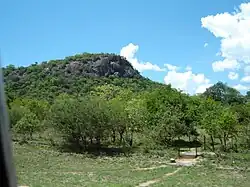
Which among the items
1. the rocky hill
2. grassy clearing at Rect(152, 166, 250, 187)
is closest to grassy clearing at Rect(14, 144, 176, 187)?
grassy clearing at Rect(152, 166, 250, 187)

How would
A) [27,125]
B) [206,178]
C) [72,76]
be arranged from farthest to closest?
[72,76] → [27,125] → [206,178]

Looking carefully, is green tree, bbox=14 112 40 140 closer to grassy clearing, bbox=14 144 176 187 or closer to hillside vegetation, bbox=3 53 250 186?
hillside vegetation, bbox=3 53 250 186

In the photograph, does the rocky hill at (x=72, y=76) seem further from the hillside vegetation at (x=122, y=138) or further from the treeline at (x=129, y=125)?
the treeline at (x=129, y=125)

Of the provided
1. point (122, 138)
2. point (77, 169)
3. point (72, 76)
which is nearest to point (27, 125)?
point (122, 138)

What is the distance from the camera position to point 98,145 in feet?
150

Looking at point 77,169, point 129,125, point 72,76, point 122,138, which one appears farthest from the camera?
point 72,76

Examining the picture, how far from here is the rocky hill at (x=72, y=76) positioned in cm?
8967

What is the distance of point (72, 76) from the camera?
356ft

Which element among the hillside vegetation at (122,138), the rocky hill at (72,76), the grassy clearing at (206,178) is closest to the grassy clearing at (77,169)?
the hillside vegetation at (122,138)

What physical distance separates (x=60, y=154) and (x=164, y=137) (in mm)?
12662

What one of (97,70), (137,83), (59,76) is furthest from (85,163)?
(97,70)

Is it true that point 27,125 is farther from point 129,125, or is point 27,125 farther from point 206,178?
point 206,178

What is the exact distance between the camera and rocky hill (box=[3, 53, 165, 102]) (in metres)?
89.7

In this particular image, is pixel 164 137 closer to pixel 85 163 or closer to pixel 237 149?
pixel 237 149
